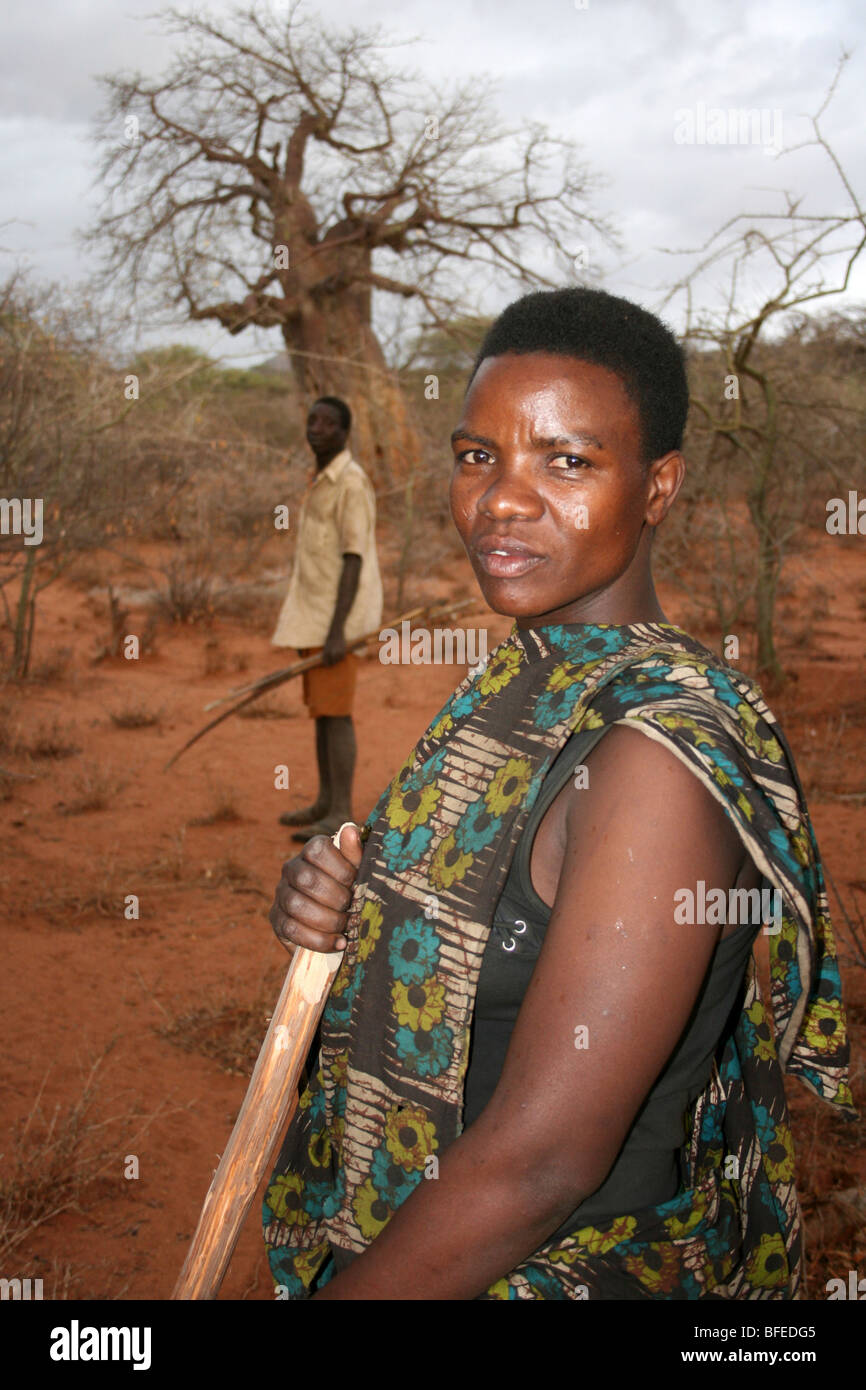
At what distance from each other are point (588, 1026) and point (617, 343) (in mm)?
689

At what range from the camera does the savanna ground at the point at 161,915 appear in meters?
2.67

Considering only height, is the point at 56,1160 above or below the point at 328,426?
below

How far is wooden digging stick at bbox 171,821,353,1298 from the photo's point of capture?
1.20 meters

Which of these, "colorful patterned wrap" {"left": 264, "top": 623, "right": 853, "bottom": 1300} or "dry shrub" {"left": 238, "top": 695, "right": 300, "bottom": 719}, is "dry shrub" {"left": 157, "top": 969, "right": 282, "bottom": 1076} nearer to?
"colorful patterned wrap" {"left": 264, "top": 623, "right": 853, "bottom": 1300}

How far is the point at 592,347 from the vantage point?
44.7 inches

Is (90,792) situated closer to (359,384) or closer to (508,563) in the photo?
(508,563)

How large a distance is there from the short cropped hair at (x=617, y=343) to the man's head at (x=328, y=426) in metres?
4.12

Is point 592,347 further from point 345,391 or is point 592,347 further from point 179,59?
point 179,59

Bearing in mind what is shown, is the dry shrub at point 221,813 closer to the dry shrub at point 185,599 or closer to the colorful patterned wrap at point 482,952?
the colorful patterned wrap at point 482,952

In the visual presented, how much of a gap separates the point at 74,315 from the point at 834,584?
889 centimetres

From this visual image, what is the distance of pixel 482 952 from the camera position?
3.31ft

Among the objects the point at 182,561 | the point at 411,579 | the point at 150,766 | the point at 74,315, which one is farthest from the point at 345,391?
the point at 150,766
